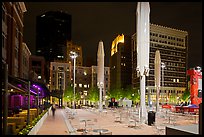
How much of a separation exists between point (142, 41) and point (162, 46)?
130732 mm

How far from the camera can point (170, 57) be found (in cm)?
15188

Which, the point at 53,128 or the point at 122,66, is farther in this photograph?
the point at 122,66

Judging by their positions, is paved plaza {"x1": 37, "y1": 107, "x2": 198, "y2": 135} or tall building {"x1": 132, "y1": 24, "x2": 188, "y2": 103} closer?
paved plaza {"x1": 37, "y1": 107, "x2": 198, "y2": 135}

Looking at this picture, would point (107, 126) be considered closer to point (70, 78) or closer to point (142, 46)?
point (142, 46)

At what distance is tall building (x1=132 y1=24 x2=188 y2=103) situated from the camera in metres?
147

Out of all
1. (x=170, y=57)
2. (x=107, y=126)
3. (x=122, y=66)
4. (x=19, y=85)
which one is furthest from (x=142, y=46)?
(x=122, y=66)

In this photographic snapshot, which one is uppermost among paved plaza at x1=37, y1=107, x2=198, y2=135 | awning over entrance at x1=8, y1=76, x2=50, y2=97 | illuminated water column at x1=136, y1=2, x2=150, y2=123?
illuminated water column at x1=136, y1=2, x2=150, y2=123

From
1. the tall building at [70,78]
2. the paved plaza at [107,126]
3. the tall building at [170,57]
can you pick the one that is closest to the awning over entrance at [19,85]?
the paved plaza at [107,126]

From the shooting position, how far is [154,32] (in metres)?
150

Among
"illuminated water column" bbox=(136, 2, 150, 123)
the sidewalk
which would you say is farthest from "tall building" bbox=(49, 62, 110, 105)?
the sidewalk

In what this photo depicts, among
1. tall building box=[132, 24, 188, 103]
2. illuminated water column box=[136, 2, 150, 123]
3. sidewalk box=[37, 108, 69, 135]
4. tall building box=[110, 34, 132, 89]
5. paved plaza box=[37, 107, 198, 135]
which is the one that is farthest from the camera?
tall building box=[110, 34, 132, 89]

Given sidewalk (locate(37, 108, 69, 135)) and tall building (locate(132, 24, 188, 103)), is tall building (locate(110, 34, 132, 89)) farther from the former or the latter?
sidewalk (locate(37, 108, 69, 135))

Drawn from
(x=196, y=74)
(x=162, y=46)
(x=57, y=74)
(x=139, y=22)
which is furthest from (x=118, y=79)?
(x=139, y=22)

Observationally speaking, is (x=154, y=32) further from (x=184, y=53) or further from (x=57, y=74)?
(x=57, y=74)
